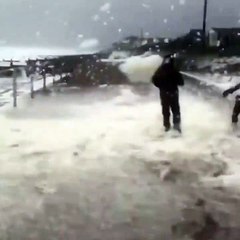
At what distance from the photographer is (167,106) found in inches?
81.6

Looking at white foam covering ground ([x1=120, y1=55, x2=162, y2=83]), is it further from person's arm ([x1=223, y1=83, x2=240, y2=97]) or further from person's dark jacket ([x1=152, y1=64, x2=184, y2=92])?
person's arm ([x1=223, y1=83, x2=240, y2=97])

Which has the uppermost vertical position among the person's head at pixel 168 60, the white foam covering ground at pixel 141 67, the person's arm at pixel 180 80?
the person's head at pixel 168 60

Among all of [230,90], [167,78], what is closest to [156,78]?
[167,78]

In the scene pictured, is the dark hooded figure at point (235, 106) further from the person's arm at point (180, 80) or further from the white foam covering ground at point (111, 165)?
the person's arm at point (180, 80)

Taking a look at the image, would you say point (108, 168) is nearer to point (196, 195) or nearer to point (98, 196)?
point (98, 196)

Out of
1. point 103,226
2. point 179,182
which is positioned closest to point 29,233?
point 103,226

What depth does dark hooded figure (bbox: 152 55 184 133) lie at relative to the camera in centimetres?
203

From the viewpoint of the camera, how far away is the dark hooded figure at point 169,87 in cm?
203

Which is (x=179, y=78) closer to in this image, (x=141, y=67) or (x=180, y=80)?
(x=180, y=80)

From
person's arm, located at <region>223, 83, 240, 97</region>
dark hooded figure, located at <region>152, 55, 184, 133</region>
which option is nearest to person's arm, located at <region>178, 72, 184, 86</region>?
dark hooded figure, located at <region>152, 55, 184, 133</region>

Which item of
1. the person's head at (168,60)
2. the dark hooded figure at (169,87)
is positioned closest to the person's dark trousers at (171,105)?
the dark hooded figure at (169,87)

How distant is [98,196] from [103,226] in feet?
0.42

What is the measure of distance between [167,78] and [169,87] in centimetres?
4

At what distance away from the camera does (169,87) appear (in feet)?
6.78
